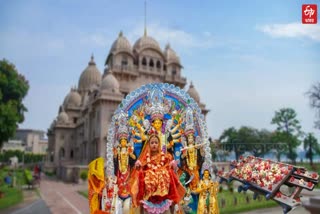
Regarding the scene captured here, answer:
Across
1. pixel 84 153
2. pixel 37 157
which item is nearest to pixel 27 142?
pixel 37 157

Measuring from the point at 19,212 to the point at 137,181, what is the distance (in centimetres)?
1095

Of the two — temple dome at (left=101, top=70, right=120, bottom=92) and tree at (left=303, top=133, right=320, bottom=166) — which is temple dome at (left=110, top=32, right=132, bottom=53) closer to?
temple dome at (left=101, top=70, right=120, bottom=92)

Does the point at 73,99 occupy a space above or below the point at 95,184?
above

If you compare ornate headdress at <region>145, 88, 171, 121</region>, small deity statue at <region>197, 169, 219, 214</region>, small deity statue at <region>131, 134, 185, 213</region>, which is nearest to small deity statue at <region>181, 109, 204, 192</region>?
small deity statue at <region>197, 169, 219, 214</region>

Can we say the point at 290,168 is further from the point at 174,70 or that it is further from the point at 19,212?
the point at 174,70

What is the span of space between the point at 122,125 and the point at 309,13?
5.62m

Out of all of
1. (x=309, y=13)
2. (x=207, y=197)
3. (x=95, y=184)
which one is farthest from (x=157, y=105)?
(x=309, y=13)

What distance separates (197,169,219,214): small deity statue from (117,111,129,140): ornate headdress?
7.87 ft

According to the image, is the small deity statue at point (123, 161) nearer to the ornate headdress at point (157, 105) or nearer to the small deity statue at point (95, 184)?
the small deity statue at point (95, 184)

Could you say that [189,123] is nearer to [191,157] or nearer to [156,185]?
[191,157]

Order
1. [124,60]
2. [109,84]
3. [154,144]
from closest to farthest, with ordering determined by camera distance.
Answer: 1. [154,144]
2. [109,84]
3. [124,60]

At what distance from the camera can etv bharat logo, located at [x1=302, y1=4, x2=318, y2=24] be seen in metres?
7.81

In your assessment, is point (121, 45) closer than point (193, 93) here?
Yes

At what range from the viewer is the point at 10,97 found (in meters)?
26.8
